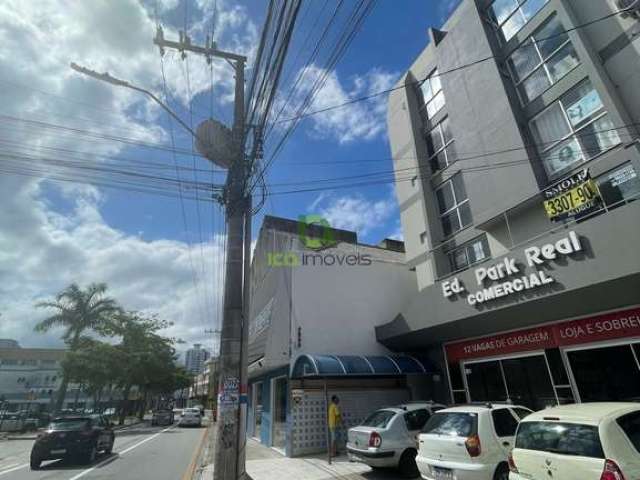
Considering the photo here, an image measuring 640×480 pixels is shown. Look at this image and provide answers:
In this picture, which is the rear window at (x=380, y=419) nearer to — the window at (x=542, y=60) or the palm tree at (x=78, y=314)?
the window at (x=542, y=60)

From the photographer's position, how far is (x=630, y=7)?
378 inches

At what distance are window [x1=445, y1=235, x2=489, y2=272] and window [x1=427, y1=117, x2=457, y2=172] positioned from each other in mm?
3587

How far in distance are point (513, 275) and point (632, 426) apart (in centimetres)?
517

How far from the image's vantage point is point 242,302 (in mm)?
7207

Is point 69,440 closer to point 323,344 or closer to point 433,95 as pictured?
point 323,344

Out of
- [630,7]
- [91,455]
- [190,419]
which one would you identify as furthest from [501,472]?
[190,419]

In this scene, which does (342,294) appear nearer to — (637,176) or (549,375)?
(549,375)

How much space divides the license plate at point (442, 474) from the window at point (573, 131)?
9.10 m

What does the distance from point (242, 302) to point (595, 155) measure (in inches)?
407

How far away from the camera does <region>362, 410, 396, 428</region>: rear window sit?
8.89m

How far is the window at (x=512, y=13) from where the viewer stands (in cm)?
1283

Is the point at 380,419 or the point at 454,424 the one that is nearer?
the point at 454,424

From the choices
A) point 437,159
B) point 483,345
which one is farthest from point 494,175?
point 483,345

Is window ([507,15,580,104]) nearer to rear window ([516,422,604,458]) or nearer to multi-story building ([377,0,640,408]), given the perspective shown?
multi-story building ([377,0,640,408])
